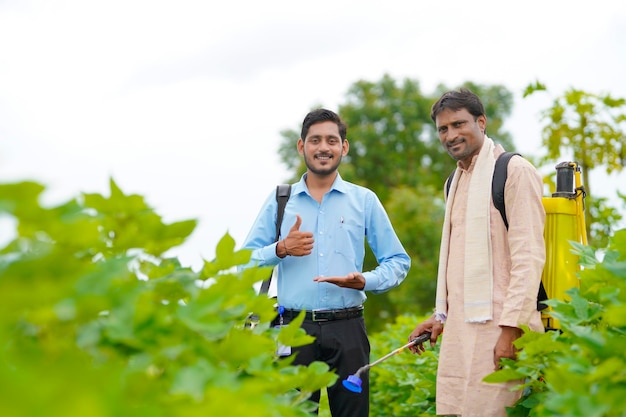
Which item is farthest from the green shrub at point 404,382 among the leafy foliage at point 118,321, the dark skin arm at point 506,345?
the leafy foliage at point 118,321

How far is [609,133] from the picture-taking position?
1161 centimetres

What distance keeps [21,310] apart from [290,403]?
1048 mm

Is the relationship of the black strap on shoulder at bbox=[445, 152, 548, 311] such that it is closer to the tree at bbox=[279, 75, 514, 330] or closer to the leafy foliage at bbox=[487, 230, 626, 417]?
the leafy foliage at bbox=[487, 230, 626, 417]

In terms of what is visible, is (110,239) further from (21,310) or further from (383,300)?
(383,300)

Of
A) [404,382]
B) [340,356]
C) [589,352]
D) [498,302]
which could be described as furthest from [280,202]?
[589,352]

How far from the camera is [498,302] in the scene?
13.6ft

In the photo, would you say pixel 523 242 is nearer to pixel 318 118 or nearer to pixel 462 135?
pixel 462 135

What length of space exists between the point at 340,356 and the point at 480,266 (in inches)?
43.8

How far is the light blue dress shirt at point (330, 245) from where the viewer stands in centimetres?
502

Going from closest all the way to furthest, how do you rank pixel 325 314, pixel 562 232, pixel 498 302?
1. pixel 498 302
2. pixel 562 232
3. pixel 325 314

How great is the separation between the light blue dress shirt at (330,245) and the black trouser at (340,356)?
138mm

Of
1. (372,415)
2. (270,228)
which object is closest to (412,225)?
(372,415)

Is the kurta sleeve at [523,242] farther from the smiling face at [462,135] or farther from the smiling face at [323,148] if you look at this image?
the smiling face at [323,148]

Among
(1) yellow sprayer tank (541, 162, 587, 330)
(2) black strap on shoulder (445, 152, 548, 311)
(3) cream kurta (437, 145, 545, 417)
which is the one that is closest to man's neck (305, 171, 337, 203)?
(3) cream kurta (437, 145, 545, 417)
